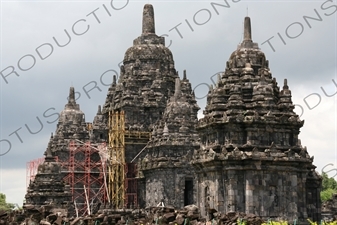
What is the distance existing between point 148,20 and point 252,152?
3373cm

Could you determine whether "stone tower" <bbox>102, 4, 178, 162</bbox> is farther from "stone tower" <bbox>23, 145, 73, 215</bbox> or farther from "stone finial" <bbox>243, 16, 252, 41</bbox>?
"stone finial" <bbox>243, 16, 252, 41</bbox>

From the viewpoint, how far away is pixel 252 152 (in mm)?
40594

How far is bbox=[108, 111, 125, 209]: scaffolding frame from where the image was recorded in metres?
66.9

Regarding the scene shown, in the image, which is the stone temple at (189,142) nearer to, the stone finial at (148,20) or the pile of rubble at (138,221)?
the stone finial at (148,20)

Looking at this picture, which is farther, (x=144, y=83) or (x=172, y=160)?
(x=144, y=83)

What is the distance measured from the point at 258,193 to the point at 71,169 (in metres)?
31.0

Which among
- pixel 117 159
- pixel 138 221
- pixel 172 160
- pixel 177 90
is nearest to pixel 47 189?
pixel 172 160

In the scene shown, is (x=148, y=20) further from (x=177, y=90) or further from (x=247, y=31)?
(x=247, y=31)

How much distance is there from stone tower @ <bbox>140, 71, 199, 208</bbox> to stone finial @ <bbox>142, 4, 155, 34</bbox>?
9.39 meters

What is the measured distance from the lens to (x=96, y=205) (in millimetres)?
68625

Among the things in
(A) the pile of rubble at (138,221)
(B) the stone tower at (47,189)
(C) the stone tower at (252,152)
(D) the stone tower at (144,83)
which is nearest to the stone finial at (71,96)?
(D) the stone tower at (144,83)

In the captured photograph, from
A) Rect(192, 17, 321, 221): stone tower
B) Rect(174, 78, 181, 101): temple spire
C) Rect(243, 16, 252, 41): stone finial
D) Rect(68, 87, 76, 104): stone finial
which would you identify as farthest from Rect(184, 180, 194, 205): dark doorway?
Rect(68, 87, 76, 104): stone finial

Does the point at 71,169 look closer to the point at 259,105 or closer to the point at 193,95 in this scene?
the point at 193,95

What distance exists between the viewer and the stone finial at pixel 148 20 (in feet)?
237
